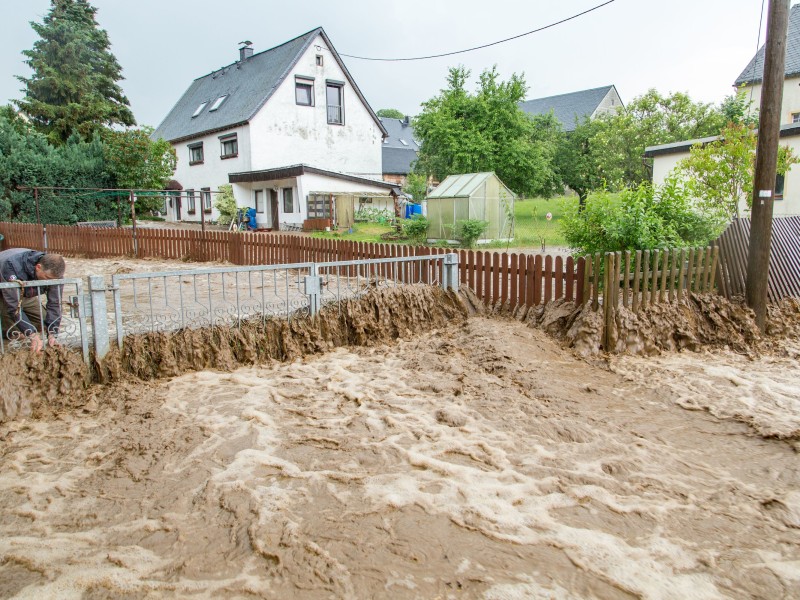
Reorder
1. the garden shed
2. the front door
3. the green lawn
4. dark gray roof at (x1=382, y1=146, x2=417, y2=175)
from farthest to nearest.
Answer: dark gray roof at (x1=382, y1=146, x2=417, y2=175) → the front door → the garden shed → the green lawn

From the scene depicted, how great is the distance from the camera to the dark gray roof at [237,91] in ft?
91.8

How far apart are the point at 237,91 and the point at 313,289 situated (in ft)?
88.6

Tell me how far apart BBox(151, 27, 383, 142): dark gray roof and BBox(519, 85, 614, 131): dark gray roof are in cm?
2390

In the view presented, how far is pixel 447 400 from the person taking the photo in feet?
19.3

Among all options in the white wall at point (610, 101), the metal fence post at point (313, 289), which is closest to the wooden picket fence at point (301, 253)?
the metal fence post at point (313, 289)

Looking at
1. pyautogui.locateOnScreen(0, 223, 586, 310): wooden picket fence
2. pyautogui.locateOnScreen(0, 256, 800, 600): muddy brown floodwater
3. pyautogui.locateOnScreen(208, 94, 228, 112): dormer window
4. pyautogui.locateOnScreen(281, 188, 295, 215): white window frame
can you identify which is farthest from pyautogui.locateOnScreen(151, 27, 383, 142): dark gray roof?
pyautogui.locateOnScreen(0, 256, 800, 600): muddy brown floodwater

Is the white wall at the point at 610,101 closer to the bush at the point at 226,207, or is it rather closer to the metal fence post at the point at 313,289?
the bush at the point at 226,207

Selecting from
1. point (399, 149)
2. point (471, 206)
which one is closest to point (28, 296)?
point (471, 206)

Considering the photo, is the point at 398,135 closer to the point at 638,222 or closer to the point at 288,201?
the point at 288,201

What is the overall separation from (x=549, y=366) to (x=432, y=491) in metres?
3.23

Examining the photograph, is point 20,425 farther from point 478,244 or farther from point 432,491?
point 478,244

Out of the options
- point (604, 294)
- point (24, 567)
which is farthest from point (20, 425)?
point (604, 294)

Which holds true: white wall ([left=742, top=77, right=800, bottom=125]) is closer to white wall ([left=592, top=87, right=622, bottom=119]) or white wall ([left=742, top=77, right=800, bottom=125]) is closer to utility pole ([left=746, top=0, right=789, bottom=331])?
utility pole ([left=746, top=0, right=789, bottom=331])

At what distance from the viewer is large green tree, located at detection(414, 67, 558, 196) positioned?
2898 cm
